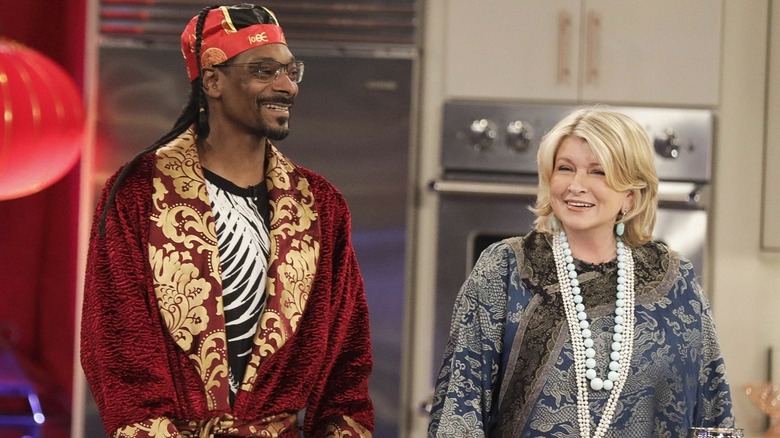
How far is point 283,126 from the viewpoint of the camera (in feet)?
5.48

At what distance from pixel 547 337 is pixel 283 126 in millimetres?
499

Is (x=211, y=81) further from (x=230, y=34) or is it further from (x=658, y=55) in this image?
(x=658, y=55)

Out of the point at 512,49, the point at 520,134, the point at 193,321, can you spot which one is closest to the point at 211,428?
the point at 193,321

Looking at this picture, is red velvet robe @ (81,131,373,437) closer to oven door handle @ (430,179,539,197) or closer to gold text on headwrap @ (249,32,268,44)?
gold text on headwrap @ (249,32,268,44)

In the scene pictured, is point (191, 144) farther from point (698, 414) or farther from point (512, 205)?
point (512, 205)

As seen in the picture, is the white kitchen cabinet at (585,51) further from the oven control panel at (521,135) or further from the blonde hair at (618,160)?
the blonde hair at (618,160)

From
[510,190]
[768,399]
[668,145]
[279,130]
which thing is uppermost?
[279,130]

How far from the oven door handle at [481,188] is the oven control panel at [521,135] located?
47mm

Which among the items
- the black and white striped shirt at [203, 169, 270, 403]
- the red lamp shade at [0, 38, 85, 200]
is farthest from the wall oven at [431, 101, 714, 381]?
the black and white striped shirt at [203, 169, 270, 403]

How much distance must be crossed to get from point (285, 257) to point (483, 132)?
132cm

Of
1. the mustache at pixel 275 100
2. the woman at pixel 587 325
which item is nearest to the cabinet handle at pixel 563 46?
the woman at pixel 587 325

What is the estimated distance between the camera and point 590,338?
5.46 feet

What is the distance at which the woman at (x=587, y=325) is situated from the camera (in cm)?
165

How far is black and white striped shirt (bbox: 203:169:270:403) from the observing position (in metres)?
1.66
